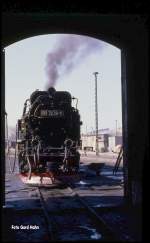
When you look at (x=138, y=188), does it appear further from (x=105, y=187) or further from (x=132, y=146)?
(x=105, y=187)

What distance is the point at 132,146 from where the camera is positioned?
1005 cm

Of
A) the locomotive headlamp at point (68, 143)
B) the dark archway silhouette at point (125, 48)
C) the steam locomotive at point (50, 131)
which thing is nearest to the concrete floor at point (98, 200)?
the dark archway silhouette at point (125, 48)

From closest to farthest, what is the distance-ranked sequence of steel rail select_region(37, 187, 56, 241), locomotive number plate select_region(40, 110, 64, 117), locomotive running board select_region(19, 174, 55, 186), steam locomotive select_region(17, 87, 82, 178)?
steel rail select_region(37, 187, 56, 241) → locomotive running board select_region(19, 174, 55, 186) → steam locomotive select_region(17, 87, 82, 178) → locomotive number plate select_region(40, 110, 64, 117)

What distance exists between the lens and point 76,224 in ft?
30.6

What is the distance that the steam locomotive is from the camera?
1540 cm

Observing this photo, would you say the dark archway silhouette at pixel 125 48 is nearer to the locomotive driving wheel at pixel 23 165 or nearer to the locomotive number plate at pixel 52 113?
the locomotive number plate at pixel 52 113

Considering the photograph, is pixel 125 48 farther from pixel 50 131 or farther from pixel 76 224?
pixel 50 131

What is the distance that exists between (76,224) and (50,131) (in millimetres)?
7119

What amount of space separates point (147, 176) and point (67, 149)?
9.48m

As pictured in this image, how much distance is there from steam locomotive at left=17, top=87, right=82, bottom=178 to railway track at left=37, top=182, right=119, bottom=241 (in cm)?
342

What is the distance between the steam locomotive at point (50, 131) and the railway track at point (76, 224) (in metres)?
3.42

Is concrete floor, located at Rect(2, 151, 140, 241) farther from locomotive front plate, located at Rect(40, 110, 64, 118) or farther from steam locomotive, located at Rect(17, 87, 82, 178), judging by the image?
locomotive front plate, located at Rect(40, 110, 64, 118)

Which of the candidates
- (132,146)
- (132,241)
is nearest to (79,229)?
(132,241)

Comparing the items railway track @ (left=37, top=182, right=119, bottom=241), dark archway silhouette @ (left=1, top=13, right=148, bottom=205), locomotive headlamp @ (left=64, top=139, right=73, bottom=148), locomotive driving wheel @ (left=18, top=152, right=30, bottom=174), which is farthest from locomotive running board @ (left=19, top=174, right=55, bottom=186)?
dark archway silhouette @ (left=1, top=13, right=148, bottom=205)
